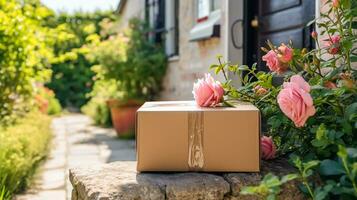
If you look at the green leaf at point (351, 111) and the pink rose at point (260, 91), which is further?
the pink rose at point (260, 91)

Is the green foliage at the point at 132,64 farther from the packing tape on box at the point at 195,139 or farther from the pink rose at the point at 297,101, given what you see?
the pink rose at the point at 297,101

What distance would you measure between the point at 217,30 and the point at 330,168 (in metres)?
3.12

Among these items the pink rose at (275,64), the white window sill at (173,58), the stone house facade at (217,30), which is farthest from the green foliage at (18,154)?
the white window sill at (173,58)

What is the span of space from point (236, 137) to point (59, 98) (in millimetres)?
12202

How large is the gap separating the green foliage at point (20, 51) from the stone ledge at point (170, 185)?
2.83 m

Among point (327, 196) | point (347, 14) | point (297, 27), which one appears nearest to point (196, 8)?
point (297, 27)

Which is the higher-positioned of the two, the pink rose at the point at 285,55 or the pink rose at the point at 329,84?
the pink rose at the point at 285,55

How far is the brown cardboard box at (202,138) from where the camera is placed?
1769 mm

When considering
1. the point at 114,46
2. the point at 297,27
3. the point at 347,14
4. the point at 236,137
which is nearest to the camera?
the point at 236,137

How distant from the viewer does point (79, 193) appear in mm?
1896

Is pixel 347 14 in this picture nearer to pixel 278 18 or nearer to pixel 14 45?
pixel 278 18

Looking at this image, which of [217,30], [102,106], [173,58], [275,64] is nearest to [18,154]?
[217,30]

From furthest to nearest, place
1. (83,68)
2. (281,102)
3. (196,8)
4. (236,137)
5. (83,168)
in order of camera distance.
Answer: (83,68) → (196,8) → (83,168) → (236,137) → (281,102)

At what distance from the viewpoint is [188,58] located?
5645 millimetres
